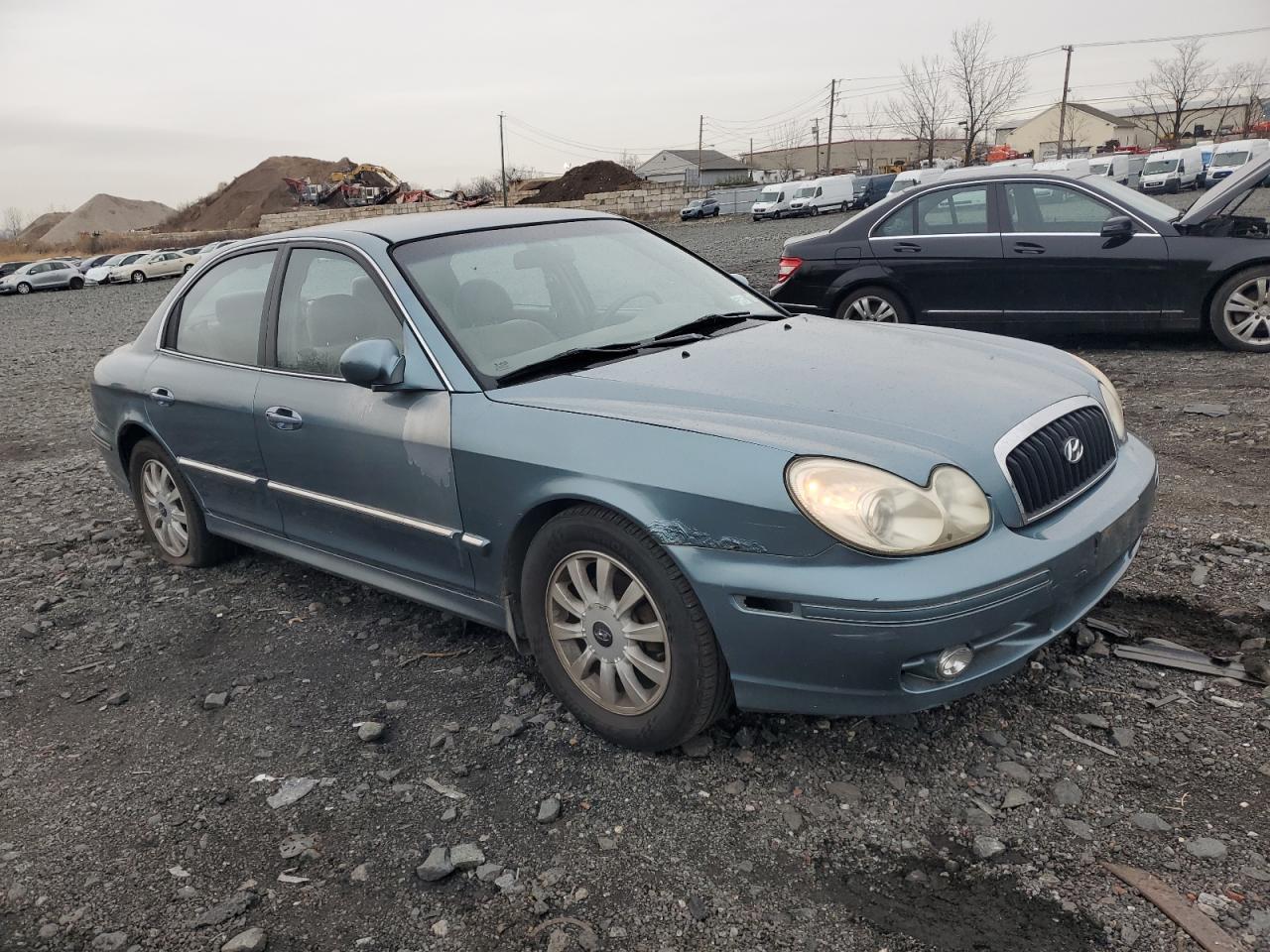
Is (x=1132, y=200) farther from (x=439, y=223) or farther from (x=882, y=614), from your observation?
(x=882, y=614)

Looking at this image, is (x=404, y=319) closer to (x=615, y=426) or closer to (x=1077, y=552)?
(x=615, y=426)

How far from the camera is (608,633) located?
2.95 m

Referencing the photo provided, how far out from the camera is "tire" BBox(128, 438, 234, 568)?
4.71 meters

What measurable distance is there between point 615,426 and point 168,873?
1.69m

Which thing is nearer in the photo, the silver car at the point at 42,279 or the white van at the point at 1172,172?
the silver car at the point at 42,279

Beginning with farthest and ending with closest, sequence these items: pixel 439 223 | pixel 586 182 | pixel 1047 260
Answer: pixel 586 182 → pixel 1047 260 → pixel 439 223

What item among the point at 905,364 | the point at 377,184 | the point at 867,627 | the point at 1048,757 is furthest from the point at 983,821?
the point at 377,184

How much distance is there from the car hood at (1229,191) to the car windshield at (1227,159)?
4034 centimetres

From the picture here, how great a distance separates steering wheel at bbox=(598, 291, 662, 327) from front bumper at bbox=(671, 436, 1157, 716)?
127cm

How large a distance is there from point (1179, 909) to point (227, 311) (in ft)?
13.3

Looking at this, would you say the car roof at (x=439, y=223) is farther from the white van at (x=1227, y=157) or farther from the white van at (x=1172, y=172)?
the white van at (x=1227, y=157)

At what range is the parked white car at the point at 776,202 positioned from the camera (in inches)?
1786

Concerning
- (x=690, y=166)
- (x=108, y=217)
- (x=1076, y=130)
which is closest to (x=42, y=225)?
(x=108, y=217)

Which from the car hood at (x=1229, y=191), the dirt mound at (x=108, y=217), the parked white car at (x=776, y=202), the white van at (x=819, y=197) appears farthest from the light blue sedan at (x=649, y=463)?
the dirt mound at (x=108, y=217)
